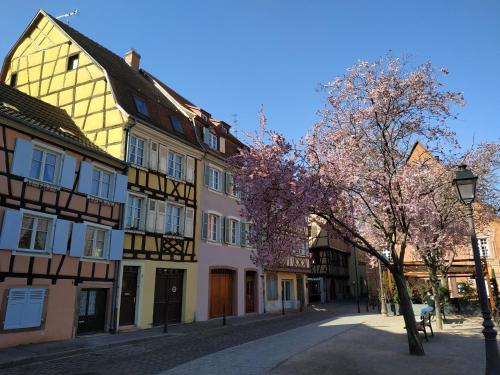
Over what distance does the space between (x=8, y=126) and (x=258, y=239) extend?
8.64m

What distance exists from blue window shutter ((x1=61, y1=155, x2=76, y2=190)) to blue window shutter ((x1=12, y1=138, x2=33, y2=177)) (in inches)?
49.4

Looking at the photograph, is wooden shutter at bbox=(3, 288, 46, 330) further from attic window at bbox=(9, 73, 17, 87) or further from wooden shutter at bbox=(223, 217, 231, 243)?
attic window at bbox=(9, 73, 17, 87)

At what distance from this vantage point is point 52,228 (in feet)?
45.0

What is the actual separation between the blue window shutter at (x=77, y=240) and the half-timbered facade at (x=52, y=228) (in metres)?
0.04

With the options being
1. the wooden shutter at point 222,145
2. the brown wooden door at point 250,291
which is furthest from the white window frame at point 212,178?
the brown wooden door at point 250,291

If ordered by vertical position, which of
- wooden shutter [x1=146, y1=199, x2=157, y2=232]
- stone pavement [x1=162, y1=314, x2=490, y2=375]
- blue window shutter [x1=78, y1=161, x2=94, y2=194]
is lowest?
stone pavement [x1=162, y1=314, x2=490, y2=375]

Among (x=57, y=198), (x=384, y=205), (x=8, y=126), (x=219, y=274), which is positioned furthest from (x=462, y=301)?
(x=8, y=126)

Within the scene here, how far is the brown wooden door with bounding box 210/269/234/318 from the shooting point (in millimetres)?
21938

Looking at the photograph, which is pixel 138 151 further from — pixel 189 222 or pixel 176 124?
pixel 189 222

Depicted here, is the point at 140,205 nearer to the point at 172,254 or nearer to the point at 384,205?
the point at 172,254

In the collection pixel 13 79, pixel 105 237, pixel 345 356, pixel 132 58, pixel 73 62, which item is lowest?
pixel 345 356

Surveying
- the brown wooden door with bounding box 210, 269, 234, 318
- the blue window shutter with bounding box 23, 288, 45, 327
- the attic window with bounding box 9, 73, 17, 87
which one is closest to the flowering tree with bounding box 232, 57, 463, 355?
the blue window shutter with bounding box 23, 288, 45, 327

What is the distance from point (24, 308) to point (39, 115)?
24.0 ft

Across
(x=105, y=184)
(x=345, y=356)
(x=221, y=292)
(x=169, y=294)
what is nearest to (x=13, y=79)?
(x=105, y=184)
